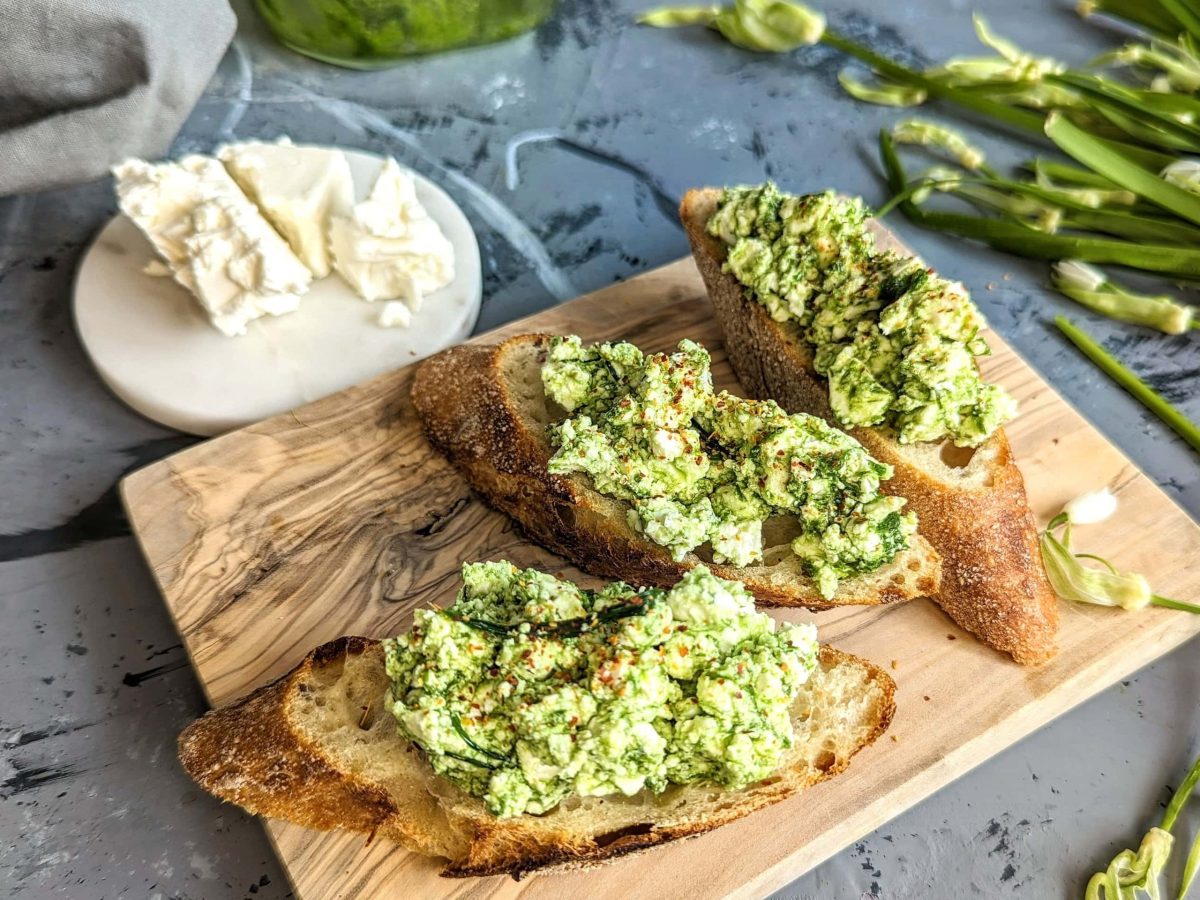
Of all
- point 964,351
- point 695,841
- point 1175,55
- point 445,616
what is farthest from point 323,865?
point 1175,55

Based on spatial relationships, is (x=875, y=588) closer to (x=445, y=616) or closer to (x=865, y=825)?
(x=865, y=825)

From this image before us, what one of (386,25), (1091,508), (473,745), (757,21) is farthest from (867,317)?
(386,25)

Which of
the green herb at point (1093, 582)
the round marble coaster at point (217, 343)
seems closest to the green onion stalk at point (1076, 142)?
the green herb at point (1093, 582)

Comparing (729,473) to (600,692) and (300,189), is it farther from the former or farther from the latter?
(300,189)

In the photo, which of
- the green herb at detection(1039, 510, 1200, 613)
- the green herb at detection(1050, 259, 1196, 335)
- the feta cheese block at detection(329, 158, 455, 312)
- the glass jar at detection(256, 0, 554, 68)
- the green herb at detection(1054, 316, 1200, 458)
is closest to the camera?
the green herb at detection(1039, 510, 1200, 613)

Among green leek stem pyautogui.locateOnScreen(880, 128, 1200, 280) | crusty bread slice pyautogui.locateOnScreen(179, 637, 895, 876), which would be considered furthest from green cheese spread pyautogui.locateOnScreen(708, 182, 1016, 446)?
green leek stem pyautogui.locateOnScreen(880, 128, 1200, 280)

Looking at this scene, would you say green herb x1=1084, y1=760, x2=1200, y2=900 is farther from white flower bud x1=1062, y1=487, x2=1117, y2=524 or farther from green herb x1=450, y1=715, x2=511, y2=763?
green herb x1=450, y1=715, x2=511, y2=763
